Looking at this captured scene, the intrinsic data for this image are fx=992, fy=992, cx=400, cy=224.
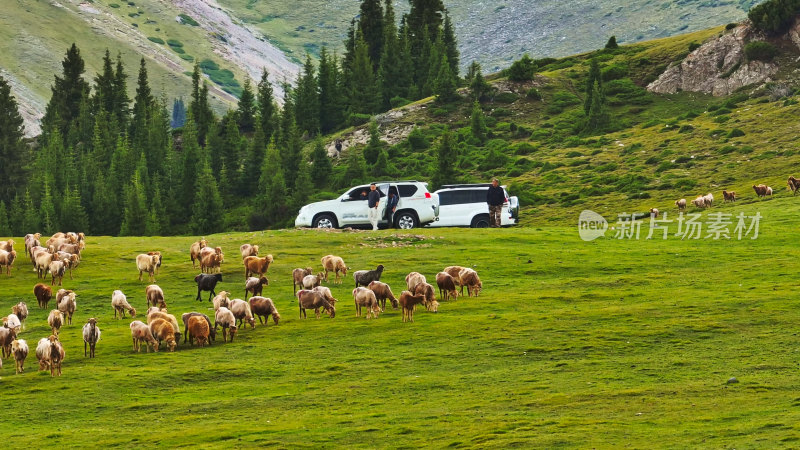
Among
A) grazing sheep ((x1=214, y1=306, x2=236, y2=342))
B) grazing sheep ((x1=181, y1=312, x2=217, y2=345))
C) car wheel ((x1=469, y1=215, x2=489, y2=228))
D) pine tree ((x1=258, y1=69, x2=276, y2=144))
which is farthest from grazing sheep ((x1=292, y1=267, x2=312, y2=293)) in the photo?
pine tree ((x1=258, y1=69, x2=276, y2=144))

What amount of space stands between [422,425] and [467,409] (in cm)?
154

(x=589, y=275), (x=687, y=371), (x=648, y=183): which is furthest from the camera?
(x=648, y=183)

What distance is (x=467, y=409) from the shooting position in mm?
21766

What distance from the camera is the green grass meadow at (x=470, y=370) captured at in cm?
2006

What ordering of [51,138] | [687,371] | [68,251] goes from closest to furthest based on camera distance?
[687,371]
[68,251]
[51,138]

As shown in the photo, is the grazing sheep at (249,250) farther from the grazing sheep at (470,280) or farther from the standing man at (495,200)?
the standing man at (495,200)

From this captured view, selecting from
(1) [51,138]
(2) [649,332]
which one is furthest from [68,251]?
(1) [51,138]

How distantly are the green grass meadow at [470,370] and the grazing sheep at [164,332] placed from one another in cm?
44

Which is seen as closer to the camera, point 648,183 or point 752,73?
point 648,183

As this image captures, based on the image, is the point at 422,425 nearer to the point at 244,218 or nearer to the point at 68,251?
the point at 68,251

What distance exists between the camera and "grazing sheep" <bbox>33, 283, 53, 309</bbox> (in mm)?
35688

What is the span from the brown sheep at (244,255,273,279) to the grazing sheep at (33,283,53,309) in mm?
7443

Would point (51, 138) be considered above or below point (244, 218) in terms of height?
above

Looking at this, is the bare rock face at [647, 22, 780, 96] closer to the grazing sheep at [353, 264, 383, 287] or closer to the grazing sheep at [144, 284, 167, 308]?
the grazing sheep at [353, 264, 383, 287]
